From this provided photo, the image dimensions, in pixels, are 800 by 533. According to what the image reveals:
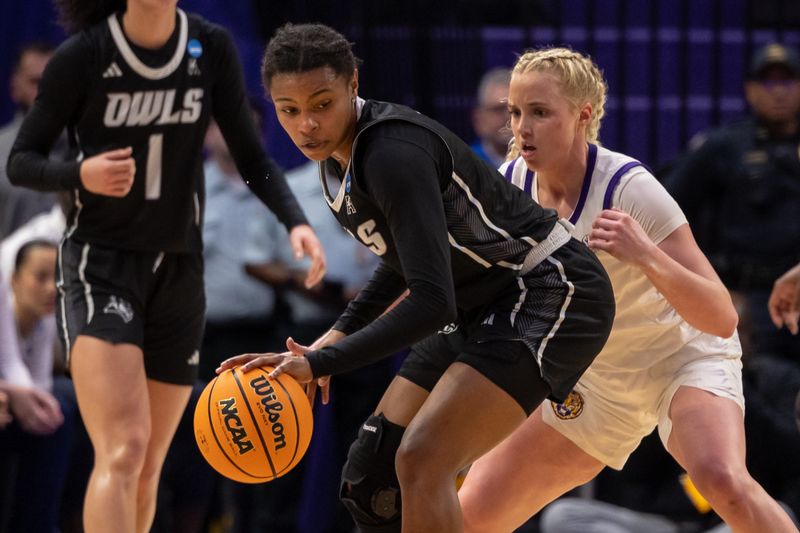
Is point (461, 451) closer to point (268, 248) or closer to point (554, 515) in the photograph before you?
point (554, 515)

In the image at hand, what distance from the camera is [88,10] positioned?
4.87m

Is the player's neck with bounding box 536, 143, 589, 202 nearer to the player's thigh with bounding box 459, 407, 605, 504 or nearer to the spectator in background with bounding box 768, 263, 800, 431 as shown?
the player's thigh with bounding box 459, 407, 605, 504

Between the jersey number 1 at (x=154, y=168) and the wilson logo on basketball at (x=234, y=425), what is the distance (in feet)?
4.15

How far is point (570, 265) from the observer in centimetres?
392

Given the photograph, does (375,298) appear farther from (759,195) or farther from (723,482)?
(759,195)

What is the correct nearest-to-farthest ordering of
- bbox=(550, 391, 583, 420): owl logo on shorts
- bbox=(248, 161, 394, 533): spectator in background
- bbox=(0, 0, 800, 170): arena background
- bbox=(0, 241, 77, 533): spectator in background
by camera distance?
bbox=(550, 391, 583, 420): owl logo on shorts
bbox=(0, 241, 77, 533): spectator in background
bbox=(248, 161, 394, 533): spectator in background
bbox=(0, 0, 800, 170): arena background

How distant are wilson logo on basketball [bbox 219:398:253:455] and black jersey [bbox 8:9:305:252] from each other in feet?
3.94

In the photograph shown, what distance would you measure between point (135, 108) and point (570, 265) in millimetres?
1736

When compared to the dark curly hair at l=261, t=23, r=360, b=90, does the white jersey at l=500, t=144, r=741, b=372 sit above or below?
below

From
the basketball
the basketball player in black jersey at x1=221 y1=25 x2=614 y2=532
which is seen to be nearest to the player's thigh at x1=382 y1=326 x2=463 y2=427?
the basketball player in black jersey at x1=221 y1=25 x2=614 y2=532

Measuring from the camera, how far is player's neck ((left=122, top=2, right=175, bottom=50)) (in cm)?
475

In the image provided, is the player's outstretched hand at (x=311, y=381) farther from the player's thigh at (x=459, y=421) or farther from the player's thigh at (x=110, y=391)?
the player's thigh at (x=110, y=391)

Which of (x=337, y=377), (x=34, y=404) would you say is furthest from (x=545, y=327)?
(x=337, y=377)

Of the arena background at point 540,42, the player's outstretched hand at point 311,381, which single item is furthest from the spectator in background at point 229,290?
the player's outstretched hand at point 311,381
